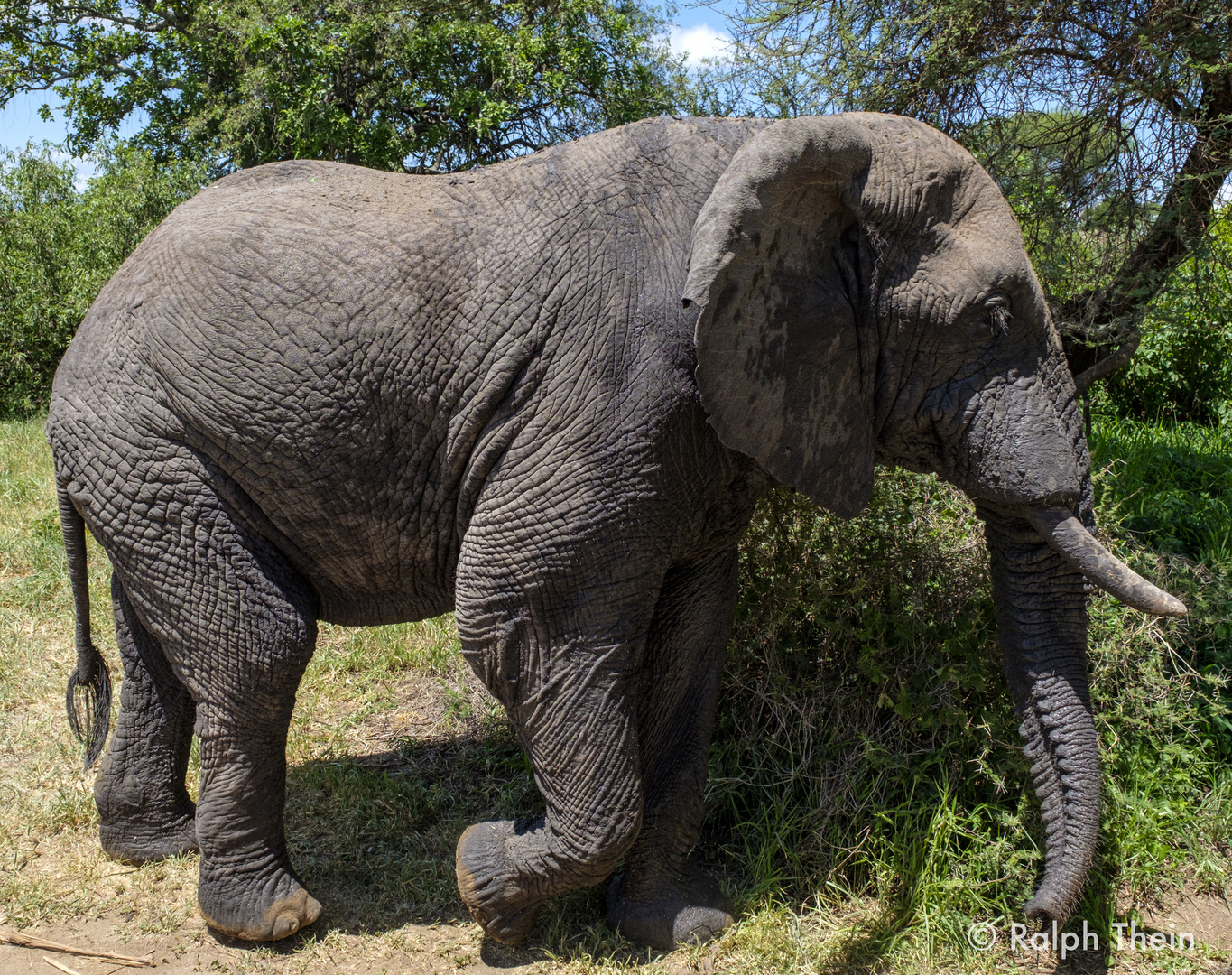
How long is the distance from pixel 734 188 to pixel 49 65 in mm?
15632

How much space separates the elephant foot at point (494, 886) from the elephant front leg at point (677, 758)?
36 cm

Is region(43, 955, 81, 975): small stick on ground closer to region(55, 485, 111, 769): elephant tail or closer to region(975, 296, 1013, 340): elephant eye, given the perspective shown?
region(55, 485, 111, 769): elephant tail

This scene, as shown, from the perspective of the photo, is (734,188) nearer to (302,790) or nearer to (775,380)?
(775,380)

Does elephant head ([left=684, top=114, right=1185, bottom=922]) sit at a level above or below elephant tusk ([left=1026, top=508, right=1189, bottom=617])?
above

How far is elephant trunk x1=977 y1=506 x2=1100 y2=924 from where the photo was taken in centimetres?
290

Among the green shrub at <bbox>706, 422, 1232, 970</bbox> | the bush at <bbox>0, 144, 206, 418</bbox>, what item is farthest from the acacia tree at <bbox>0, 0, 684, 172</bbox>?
the green shrub at <bbox>706, 422, 1232, 970</bbox>

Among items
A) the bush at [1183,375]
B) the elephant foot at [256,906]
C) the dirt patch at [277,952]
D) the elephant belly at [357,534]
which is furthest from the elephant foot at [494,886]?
the bush at [1183,375]

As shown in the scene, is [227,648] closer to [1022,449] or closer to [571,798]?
[571,798]

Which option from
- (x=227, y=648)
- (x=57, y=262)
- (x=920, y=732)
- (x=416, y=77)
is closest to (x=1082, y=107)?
(x=920, y=732)

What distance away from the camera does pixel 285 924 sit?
3383 millimetres

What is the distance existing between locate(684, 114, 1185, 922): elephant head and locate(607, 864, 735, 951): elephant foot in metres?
1.06

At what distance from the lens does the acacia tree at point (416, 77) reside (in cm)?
1084

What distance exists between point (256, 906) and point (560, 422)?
1972 millimetres

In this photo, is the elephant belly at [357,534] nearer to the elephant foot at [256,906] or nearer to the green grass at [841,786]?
the elephant foot at [256,906]
